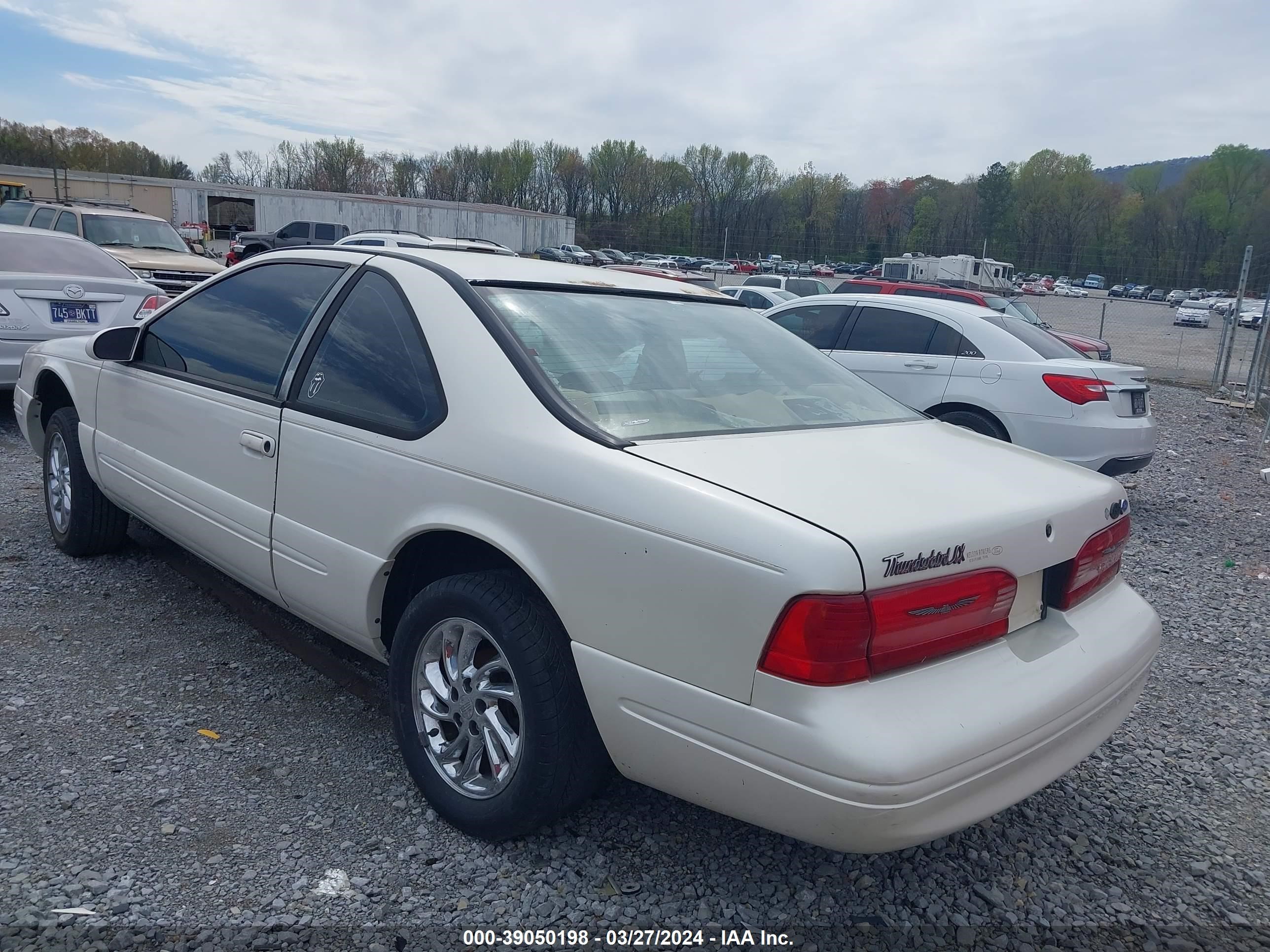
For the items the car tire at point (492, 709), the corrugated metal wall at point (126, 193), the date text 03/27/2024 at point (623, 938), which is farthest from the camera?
the corrugated metal wall at point (126, 193)

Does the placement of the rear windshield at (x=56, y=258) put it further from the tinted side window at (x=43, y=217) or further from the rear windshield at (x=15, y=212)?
the rear windshield at (x=15, y=212)

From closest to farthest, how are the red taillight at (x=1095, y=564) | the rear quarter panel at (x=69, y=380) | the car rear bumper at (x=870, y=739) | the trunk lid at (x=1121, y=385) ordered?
the car rear bumper at (x=870, y=739) < the red taillight at (x=1095, y=564) < the rear quarter panel at (x=69, y=380) < the trunk lid at (x=1121, y=385)

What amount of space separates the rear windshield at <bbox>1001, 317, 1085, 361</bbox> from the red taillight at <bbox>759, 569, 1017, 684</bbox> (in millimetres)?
5832

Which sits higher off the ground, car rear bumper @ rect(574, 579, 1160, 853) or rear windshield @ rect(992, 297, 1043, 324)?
rear windshield @ rect(992, 297, 1043, 324)

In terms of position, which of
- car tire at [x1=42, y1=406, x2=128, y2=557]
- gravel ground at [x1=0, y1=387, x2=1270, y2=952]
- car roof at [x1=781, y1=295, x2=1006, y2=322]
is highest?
car roof at [x1=781, y1=295, x2=1006, y2=322]

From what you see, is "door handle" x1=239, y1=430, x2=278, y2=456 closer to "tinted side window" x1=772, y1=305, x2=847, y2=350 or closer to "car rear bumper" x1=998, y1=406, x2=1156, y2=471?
"car rear bumper" x1=998, y1=406, x2=1156, y2=471

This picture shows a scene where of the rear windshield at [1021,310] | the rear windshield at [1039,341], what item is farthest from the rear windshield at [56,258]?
the rear windshield at [1021,310]

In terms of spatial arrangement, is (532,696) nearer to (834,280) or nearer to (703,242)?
(834,280)

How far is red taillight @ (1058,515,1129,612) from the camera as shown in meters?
2.46

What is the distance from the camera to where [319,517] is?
290cm

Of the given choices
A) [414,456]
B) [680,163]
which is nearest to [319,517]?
[414,456]

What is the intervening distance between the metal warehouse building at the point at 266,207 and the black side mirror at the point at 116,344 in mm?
43385

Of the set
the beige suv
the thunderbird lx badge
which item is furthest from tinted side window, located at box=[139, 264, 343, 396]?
the beige suv

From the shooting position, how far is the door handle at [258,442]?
10.1 ft
